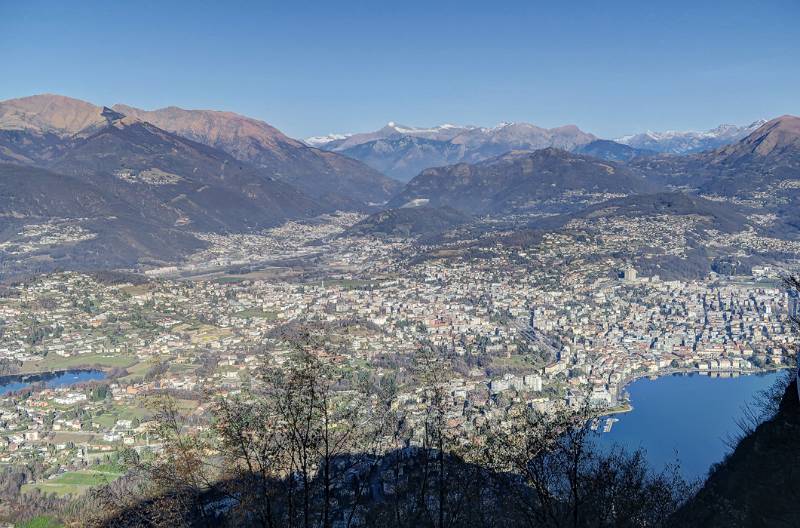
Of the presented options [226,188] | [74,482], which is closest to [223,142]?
[226,188]

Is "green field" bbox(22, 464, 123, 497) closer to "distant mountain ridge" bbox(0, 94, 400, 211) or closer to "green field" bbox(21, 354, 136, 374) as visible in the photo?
"green field" bbox(21, 354, 136, 374)

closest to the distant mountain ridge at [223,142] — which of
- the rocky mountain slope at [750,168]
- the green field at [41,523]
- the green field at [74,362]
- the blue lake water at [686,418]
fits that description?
the rocky mountain slope at [750,168]

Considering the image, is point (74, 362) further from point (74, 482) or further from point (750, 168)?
point (750, 168)

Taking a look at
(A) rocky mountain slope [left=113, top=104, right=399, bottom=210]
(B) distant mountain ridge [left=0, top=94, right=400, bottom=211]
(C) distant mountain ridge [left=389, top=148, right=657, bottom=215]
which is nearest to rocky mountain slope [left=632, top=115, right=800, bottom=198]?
(C) distant mountain ridge [left=389, top=148, right=657, bottom=215]

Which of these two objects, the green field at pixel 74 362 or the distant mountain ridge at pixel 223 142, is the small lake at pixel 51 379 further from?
the distant mountain ridge at pixel 223 142

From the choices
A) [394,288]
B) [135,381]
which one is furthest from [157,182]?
[135,381]

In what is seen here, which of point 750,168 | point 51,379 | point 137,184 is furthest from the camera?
point 750,168

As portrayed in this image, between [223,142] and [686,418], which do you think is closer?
[686,418]
